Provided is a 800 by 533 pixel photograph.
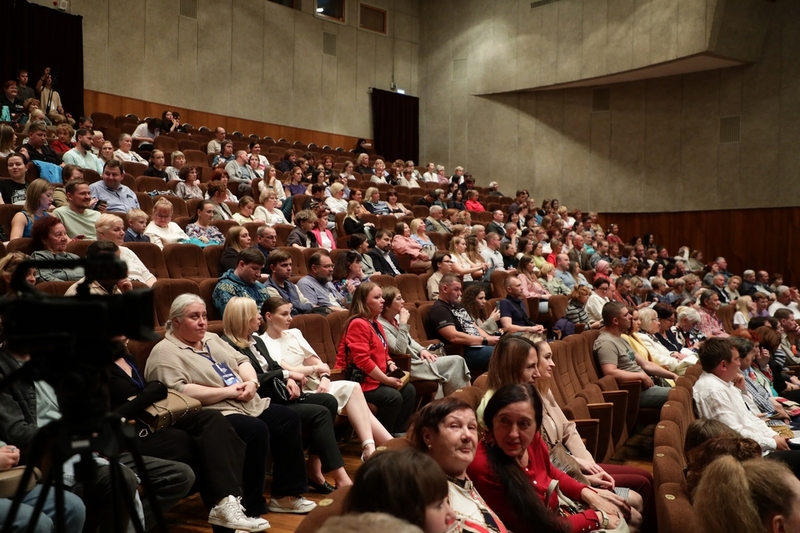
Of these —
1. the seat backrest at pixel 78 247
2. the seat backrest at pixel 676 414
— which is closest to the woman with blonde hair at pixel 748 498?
the seat backrest at pixel 676 414

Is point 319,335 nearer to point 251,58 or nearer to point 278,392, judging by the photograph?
point 278,392

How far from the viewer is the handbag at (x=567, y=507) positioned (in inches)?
89.0

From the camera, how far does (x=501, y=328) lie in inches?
211

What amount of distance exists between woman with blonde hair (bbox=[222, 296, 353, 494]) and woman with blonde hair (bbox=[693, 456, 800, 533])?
5.48 feet

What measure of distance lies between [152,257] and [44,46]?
19.1ft

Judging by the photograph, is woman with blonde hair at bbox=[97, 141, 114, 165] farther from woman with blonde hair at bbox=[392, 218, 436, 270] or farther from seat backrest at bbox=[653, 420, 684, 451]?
seat backrest at bbox=[653, 420, 684, 451]

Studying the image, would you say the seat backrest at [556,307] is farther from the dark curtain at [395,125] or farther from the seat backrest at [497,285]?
the dark curtain at [395,125]

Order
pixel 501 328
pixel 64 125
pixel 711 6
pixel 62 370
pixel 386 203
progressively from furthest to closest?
pixel 711 6
pixel 386 203
pixel 64 125
pixel 501 328
pixel 62 370

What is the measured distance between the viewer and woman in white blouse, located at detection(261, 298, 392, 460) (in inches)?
129

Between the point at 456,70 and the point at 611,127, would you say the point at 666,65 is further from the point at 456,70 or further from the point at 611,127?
the point at 456,70

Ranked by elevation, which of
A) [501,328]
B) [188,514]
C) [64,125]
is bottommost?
[188,514]

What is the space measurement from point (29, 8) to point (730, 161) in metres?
10.3

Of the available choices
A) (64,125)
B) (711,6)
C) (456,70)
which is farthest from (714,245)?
(64,125)

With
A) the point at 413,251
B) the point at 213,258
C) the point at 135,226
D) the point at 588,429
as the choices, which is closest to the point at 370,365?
the point at 588,429
